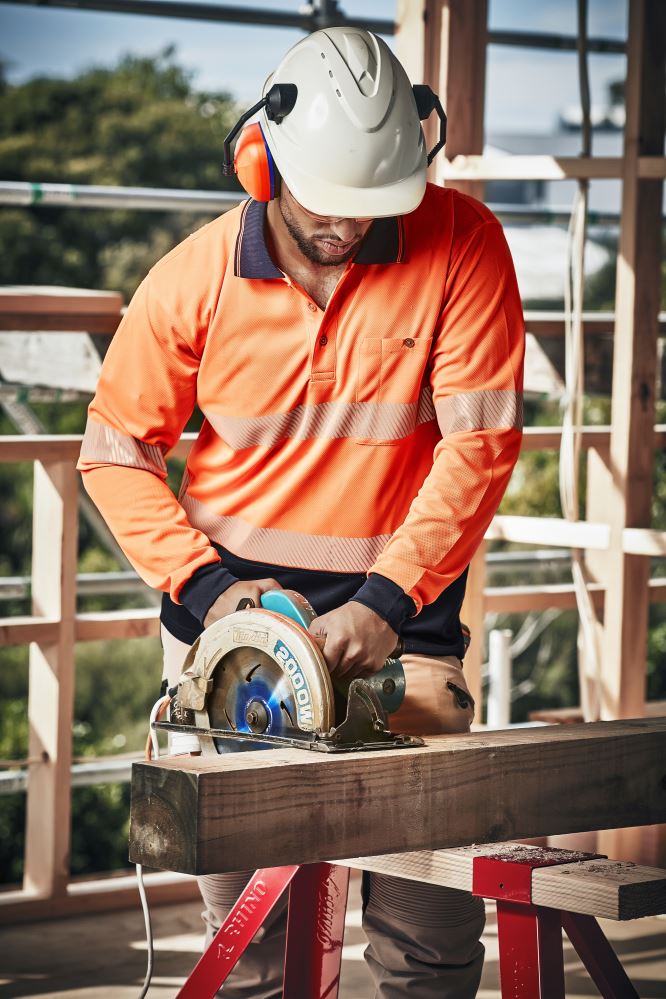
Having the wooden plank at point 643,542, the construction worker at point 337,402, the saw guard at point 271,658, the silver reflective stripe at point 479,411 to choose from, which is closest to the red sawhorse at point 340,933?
the construction worker at point 337,402

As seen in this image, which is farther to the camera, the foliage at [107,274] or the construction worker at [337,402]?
the foliage at [107,274]

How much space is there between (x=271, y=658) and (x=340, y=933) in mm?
519

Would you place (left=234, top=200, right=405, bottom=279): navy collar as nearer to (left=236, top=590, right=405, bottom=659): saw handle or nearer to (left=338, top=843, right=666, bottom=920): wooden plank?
(left=236, top=590, right=405, bottom=659): saw handle

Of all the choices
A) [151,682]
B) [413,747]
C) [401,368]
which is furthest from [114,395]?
[151,682]

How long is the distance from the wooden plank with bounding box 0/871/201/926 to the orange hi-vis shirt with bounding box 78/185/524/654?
1683mm

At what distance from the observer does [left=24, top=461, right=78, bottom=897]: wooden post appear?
3.82 m

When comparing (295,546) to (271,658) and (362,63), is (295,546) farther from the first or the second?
(362,63)

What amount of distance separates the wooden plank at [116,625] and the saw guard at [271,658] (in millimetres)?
1805

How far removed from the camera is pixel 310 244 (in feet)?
7.84

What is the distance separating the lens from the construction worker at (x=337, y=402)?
2268mm

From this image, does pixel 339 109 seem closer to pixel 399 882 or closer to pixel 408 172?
pixel 408 172

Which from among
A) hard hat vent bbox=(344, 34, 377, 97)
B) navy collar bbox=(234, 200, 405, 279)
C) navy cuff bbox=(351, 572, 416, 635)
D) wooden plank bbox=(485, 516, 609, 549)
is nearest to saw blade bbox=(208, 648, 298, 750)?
navy cuff bbox=(351, 572, 416, 635)

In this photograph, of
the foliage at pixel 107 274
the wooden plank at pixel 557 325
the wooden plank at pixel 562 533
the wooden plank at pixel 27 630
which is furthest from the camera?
the foliage at pixel 107 274

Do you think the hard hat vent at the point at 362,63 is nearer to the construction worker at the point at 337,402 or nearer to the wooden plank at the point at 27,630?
the construction worker at the point at 337,402
